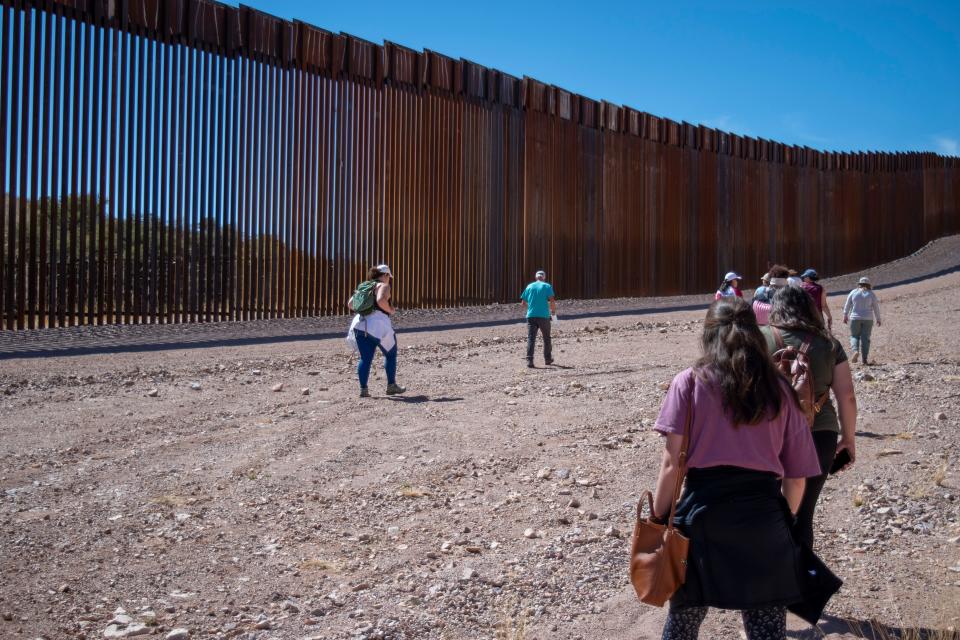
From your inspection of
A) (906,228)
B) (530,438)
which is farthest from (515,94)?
(906,228)

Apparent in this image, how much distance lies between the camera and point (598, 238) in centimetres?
2514

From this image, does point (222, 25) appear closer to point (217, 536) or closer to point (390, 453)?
point (390, 453)

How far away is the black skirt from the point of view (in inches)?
117

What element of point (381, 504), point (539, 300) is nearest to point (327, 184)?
point (539, 300)

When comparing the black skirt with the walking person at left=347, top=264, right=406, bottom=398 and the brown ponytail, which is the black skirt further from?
Answer: the walking person at left=347, top=264, right=406, bottom=398

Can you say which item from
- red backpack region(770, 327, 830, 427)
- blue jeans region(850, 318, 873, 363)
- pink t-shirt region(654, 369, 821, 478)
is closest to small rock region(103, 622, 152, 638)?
pink t-shirt region(654, 369, 821, 478)

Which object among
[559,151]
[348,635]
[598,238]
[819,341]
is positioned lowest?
[348,635]

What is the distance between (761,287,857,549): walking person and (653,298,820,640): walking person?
1.11 meters

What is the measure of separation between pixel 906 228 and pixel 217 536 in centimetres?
3948

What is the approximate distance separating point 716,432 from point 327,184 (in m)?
16.0

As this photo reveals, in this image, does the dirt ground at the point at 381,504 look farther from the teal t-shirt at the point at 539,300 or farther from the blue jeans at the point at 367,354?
the teal t-shirt at the point at 539,300

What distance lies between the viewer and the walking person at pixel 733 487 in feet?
9.80

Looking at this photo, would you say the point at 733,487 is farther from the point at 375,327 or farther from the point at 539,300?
the point at 539,300

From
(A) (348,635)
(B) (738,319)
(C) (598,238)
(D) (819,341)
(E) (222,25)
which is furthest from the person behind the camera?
(C) (598,238)
